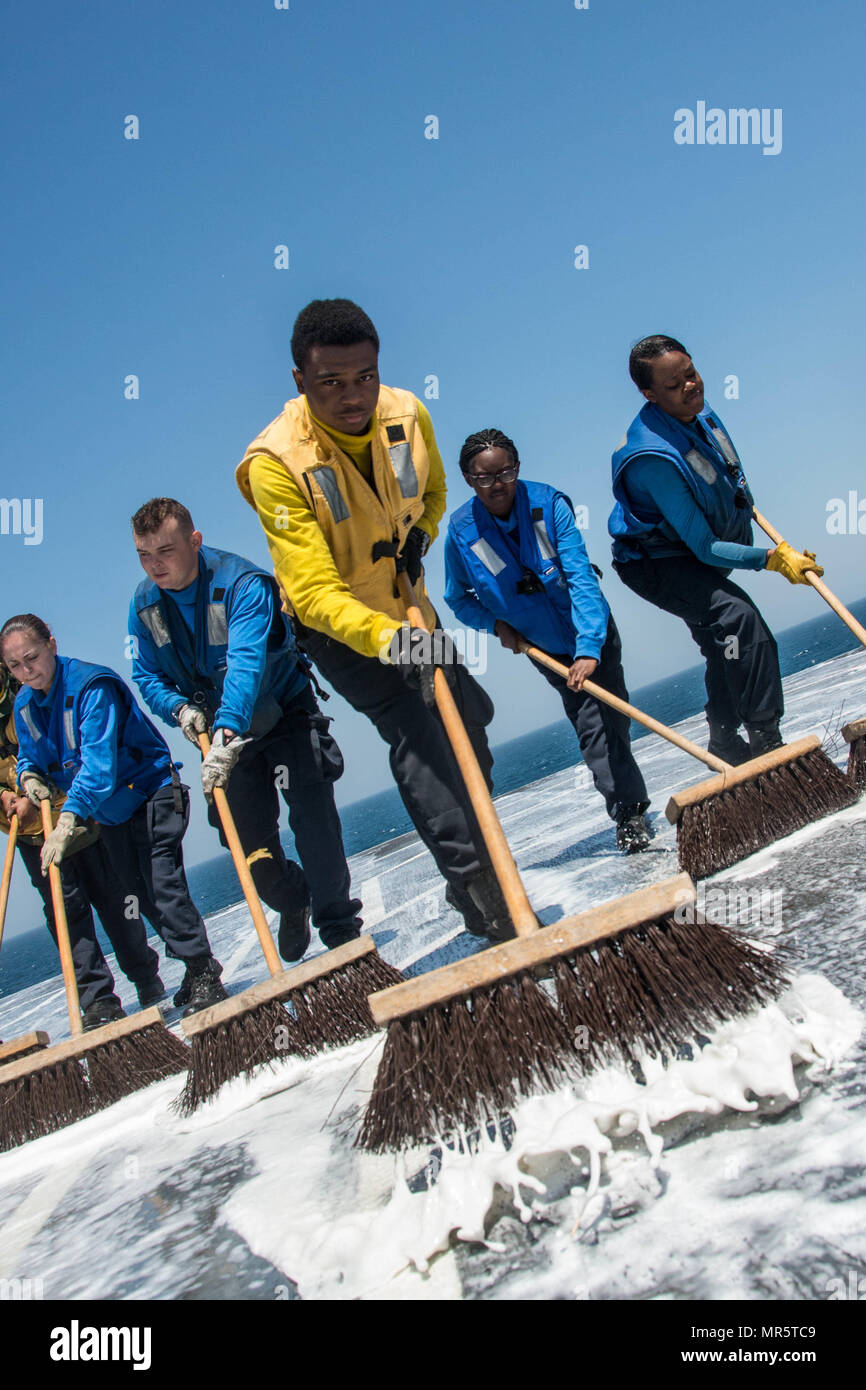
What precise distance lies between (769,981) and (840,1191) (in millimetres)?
601

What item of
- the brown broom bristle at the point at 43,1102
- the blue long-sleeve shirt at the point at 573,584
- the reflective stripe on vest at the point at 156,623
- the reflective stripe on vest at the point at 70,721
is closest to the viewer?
the brown broom bristle at the point at 43,1102

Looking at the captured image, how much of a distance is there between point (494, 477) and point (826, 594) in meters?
1.58

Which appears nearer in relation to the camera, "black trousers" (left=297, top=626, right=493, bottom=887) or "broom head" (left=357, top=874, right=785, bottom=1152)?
"broom head" (left=357, top=874, right=785, bottom=1152)

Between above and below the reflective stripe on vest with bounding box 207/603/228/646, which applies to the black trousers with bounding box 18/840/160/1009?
below

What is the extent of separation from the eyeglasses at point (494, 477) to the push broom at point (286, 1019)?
2.35 metres

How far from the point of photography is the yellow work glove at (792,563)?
4062 mm

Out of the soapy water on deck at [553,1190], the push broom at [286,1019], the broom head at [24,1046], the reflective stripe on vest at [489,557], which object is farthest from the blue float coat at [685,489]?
the broom head at [24,1046]

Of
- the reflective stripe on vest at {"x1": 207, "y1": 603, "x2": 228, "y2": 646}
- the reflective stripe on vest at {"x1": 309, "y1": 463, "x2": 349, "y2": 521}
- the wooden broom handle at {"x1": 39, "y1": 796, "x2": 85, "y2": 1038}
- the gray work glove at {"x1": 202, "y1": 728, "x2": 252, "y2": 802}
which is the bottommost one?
the wooden broom handle at {"x1": 39, "y1": 796, "x2": 85, "y2": 1038}

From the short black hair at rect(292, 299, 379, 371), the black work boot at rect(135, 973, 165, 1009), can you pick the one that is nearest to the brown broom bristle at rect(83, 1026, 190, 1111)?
the black work boot at rect(135, 973, 165, 1009)

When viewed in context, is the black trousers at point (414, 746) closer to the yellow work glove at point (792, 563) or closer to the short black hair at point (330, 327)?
the short black hair at point (330, 327)

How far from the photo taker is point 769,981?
168 cm

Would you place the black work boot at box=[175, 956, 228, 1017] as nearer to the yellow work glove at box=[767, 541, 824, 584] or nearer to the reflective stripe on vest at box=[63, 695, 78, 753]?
the reflective stripe on vest at box=[63, 695, 78, 753]

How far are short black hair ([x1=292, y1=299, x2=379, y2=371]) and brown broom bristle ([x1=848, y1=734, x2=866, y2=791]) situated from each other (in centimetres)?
212

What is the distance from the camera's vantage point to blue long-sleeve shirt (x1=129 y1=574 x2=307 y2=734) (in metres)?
3.58
